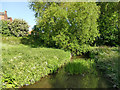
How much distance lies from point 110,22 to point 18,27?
458 inches

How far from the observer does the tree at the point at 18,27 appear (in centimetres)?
1311

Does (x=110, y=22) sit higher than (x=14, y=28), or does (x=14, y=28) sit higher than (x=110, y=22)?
(x=110, y=22)

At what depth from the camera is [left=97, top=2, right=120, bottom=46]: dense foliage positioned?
34.2 feet

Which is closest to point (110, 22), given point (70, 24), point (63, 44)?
point (70, 24)

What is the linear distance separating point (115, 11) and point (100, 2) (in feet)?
6.83

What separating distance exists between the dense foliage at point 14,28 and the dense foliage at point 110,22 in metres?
10.3

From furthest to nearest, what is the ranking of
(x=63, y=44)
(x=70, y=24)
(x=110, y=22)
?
(x=110, y=22) → (x=70, y=24) → (x=63, y=44)

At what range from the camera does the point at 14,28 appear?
13.1 m

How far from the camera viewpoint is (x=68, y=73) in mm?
4762

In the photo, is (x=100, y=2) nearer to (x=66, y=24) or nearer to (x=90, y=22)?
(x=90, y=22)

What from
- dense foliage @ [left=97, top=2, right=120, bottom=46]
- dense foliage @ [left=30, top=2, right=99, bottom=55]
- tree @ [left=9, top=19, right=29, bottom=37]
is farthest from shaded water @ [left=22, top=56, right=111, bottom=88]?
tree @ [left=9, top=19, right=29, bottom=37]

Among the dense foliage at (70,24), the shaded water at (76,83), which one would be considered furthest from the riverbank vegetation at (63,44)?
the shaded water at (76,83)

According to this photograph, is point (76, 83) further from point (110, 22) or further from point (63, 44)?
point (110, 22)

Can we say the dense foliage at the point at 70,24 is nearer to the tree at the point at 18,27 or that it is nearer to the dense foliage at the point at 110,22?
the dense foliage at the point at 110,22
